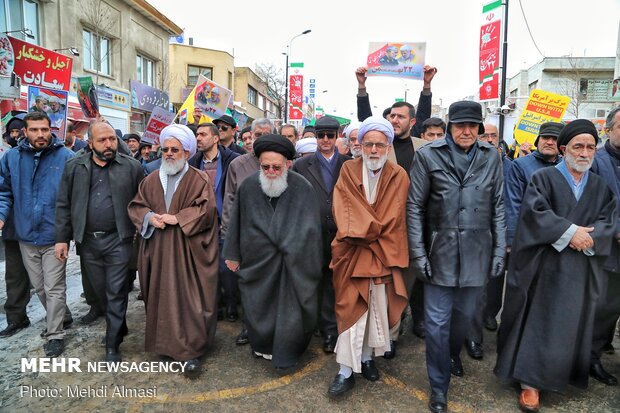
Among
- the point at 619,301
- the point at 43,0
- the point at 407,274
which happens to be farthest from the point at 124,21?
the point at 619,301

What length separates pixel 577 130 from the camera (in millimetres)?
3154

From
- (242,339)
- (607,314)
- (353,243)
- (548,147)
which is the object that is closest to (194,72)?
(242,339)

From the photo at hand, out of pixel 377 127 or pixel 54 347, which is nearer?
pixel 377 127

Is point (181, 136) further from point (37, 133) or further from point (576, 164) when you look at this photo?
point (576, 164)

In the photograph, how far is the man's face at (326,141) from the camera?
13.6 feet

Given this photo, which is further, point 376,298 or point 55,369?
point 55,369

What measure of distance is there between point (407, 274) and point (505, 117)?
8.95 metres

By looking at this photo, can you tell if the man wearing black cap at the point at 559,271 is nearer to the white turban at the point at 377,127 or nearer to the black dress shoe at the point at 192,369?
the white turban at the point at 377,127

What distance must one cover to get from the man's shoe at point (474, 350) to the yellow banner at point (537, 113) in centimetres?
456

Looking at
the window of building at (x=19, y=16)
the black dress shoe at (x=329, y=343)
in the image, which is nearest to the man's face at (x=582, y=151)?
the black dress shoe at (x=329, y=343)

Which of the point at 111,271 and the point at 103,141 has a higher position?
the point at 103,141

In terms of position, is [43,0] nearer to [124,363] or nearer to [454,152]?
[124,363]

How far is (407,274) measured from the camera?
144 inches

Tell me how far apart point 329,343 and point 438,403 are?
4.00ft
